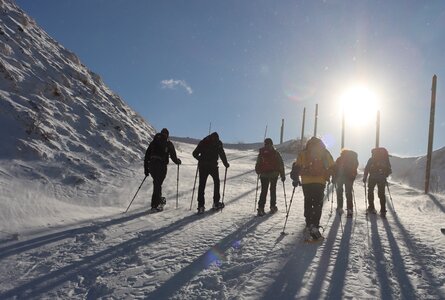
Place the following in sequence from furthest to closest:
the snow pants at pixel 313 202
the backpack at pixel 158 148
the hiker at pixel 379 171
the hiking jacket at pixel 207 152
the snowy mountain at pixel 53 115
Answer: the snowy mountain at pixel 53 115 < the hiker at pixel 379 171 < the hiking jacket at pixel 207 152 < the backpack at pixel 158 148 < the snow pants at pixel 313 202

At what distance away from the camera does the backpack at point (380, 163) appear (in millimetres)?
10617

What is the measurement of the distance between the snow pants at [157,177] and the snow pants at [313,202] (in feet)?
13.3

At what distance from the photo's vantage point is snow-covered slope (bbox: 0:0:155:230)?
9406mm

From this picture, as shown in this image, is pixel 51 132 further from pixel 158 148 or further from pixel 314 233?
pixel 314 233

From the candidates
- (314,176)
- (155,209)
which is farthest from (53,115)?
(314,176)

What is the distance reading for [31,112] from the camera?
1265 centimetres

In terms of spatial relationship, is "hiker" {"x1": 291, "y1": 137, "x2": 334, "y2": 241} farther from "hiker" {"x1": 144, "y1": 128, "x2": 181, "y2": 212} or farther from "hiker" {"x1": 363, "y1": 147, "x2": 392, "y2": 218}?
"hiker" {"x1": 363, "y1": 147, "x2": 392, "y2": 218}

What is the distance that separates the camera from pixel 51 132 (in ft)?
41.5

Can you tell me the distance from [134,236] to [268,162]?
4.54 meters

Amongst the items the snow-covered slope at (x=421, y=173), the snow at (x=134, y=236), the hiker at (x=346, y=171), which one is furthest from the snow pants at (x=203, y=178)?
the snow-covered slope at (x=421, y=173)

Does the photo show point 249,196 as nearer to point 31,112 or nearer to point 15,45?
point 31,112

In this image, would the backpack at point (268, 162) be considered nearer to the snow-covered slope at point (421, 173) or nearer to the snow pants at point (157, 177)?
the snow pants at point (157, 177)

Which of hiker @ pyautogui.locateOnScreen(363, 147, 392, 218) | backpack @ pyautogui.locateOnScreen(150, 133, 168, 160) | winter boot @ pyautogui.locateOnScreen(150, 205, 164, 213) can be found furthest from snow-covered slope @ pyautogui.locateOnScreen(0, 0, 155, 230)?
hiker @ pyautogui.locateOnScreen(363, 147, 392, 218)

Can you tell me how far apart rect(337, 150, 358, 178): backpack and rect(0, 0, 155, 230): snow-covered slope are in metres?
6.65
